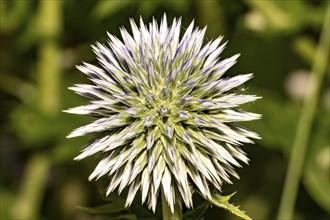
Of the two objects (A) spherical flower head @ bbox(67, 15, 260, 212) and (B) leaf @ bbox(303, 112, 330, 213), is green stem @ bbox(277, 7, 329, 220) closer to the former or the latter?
(B) leaf @ bbox(303, 112, 330, 213)

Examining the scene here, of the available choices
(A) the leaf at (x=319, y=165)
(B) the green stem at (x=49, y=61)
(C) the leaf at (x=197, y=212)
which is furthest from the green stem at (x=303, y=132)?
(B) the green stem at (x=49, y=61)

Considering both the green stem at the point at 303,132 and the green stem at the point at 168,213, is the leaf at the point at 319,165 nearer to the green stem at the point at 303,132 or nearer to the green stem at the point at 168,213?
the green stem at the point at 303,132

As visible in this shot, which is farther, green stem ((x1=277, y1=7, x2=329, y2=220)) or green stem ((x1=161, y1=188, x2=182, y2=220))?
green stem ((x1=277, y1=7, x2=329, y2=220))

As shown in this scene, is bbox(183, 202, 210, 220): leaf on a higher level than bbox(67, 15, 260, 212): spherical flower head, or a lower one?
lower

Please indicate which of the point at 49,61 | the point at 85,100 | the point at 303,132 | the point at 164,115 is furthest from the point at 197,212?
the point at 49,61

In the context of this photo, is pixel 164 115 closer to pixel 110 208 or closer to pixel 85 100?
pixel 110 208

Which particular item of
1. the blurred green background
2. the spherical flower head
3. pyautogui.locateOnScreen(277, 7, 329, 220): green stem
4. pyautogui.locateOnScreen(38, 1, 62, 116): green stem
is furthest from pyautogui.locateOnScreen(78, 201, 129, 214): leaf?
pyautogui.locateOnScreen(38, 1, 62, 116): green stem
